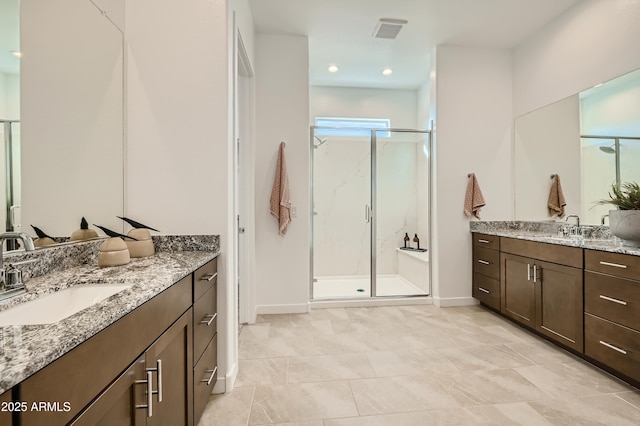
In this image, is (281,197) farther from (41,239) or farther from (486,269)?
(486,269)

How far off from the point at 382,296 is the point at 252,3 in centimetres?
336

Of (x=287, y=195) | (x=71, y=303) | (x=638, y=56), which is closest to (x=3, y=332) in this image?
(x=71, y=303)

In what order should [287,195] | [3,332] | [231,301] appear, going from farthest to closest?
[287,195], [231,301], [3,332]

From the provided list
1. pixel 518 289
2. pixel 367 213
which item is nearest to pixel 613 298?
pixel 518 289

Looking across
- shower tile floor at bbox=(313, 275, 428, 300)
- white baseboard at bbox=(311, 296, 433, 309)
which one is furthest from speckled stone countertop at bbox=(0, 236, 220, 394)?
shower tile floor at bbox=(313, 275, 428, 300)

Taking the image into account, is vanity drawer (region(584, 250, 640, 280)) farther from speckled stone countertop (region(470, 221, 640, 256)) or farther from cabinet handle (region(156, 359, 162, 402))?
cabinet handle (region(156, 359, 162, 402))

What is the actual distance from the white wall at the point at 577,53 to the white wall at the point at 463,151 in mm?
258

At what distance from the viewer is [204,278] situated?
1.55 meters

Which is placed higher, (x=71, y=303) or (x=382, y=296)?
(x=71, y=303)

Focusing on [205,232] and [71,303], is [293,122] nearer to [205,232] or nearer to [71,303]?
[205,232]

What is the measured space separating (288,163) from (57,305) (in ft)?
7.66

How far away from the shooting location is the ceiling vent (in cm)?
287

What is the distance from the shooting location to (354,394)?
5.74ft

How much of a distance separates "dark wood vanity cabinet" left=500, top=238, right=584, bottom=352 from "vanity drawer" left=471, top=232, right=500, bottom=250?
0.08m
